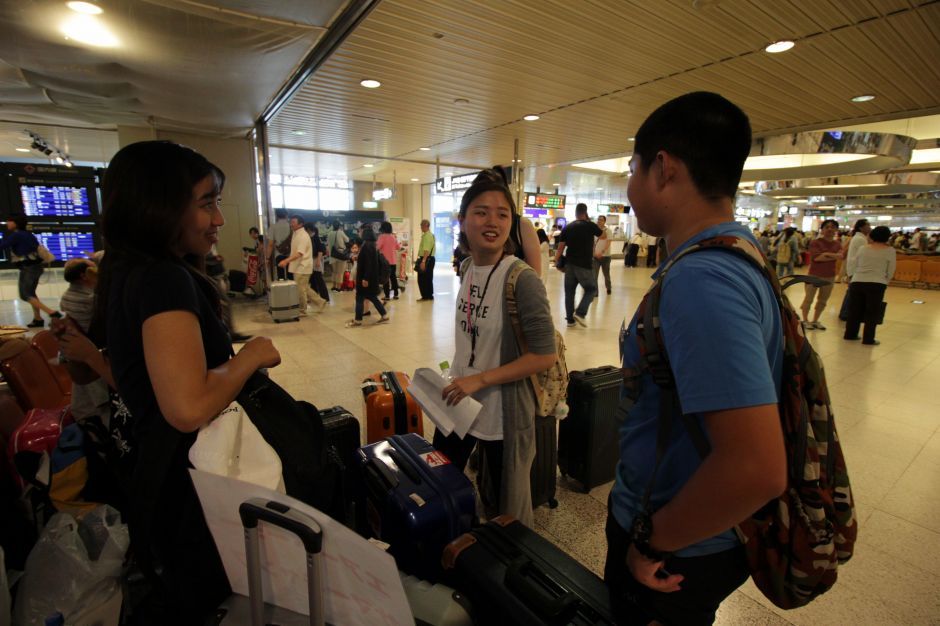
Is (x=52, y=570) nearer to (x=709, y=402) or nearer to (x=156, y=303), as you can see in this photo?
(x=156, y=303)

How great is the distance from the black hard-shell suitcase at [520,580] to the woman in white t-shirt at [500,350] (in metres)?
0.40

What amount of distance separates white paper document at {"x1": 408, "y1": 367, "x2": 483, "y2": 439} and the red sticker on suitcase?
0.41ft

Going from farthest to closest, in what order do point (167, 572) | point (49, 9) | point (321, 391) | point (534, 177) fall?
point (534, 177) → point (321, 391) → point (49, 9) → point (167, 572)

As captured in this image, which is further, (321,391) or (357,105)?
(357,105)

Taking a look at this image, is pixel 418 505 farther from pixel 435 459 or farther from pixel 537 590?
pixel 537 590

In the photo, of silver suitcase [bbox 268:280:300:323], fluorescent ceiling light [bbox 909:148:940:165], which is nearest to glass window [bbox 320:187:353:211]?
silver suitcase [bbox 268:280:300:323]

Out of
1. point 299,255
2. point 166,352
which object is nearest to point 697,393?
point 166,352

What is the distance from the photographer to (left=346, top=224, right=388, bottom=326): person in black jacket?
709cm

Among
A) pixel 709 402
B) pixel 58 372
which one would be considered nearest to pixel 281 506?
pixel 709 402

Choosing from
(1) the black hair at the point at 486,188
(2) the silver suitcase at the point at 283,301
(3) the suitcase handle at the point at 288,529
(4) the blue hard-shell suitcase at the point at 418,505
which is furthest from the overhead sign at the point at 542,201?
(3) the suitcase handle at the point at 288,529

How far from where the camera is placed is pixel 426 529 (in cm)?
154

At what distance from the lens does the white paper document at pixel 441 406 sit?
168 centimetres

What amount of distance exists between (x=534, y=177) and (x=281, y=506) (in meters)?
15.4

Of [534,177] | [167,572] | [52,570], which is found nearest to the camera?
[167,572]
